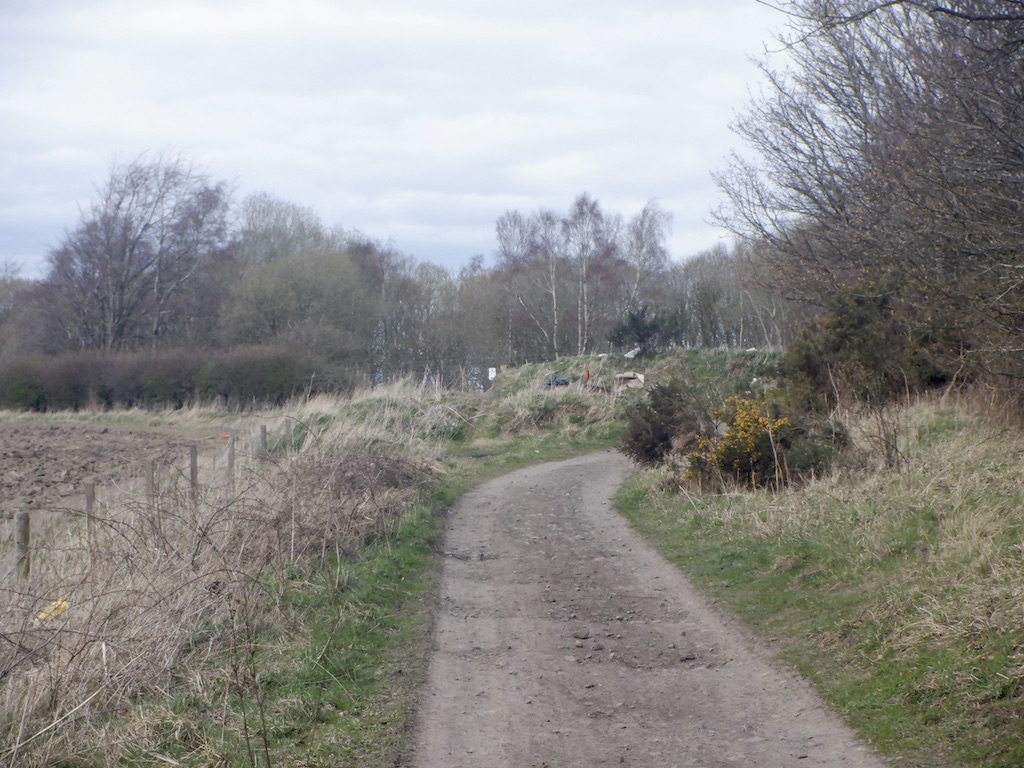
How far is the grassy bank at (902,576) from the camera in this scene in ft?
17.9

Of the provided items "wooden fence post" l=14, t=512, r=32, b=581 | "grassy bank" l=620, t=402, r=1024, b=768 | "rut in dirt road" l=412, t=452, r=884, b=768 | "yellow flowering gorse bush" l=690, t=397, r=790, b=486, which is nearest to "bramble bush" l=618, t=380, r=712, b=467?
"yellow flowering gorse bush" l=690, t=397, r=790, b=486

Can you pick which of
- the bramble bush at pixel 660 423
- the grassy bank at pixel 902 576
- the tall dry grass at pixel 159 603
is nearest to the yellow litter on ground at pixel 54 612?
the tall dry grass at pixel 159 603

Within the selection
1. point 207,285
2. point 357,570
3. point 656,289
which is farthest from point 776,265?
point 207,285

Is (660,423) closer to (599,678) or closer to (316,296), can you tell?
(599,678)

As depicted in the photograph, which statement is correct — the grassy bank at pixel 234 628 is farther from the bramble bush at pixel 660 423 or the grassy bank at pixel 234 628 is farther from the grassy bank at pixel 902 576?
the bramble bush at pixel 660 423

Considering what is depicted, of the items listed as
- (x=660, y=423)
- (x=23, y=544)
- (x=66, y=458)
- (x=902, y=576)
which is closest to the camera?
(x=902, y=576)

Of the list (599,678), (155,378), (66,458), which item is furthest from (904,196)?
(155,378)

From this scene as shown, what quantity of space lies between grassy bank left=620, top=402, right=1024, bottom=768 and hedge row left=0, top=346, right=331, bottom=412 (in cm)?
3038

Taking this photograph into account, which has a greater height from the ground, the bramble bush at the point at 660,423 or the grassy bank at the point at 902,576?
the bramble bush at the point at 660,423

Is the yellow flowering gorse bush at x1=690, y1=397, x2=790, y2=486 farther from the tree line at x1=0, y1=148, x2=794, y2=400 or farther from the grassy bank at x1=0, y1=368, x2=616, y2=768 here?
the tree line at x1=0, y1=148, x2=794, y2=400

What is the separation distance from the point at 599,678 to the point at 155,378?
134ft

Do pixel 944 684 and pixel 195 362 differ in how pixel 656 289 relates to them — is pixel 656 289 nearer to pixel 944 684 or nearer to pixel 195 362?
pixel 195 362

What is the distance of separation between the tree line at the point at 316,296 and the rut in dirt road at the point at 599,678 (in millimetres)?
33416

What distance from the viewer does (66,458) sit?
2652 cm
